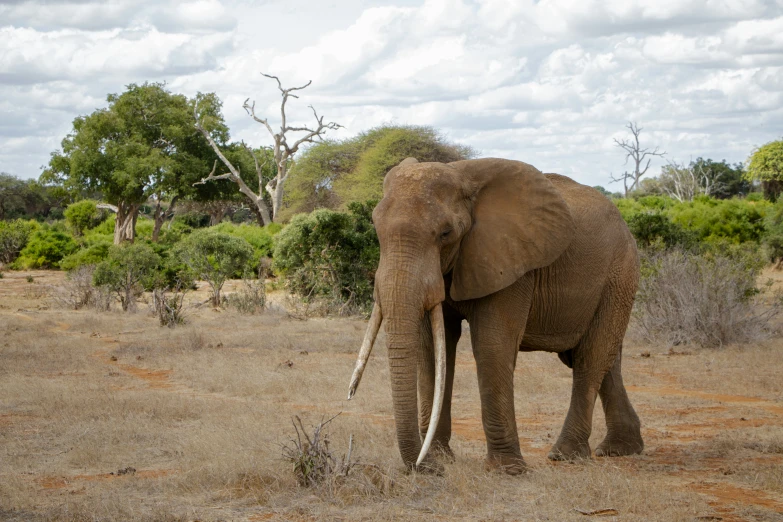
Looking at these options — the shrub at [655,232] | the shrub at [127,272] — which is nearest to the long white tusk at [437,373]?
the shrub at [655,232]

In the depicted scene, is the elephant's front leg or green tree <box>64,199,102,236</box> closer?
Result: the elephant's front leg

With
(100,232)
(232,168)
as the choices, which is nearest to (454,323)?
(232,168)

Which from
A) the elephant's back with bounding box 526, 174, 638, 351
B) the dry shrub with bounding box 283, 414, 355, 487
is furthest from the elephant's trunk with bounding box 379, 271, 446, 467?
the elephant's back with bounding box 526, 174, 638, 351

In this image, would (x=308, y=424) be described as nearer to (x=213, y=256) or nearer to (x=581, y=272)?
(x=581, y=272)

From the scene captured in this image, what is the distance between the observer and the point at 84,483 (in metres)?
6.68

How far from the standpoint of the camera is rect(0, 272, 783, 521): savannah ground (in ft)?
19.0

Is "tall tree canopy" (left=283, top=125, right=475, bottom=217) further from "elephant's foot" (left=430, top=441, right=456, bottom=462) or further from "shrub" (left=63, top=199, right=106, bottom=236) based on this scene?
"elephant's foot" (left=430, top=441, right=456, bottom=462)

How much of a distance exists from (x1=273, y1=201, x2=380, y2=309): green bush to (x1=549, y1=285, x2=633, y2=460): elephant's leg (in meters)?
11.9

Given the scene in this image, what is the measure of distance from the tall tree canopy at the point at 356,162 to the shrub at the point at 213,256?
1562cm

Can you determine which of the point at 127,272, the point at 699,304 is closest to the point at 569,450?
the point at 699,304

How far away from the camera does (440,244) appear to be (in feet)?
19.4

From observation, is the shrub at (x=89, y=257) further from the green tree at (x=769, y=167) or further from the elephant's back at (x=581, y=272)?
the green tree at (x=769, y=167)

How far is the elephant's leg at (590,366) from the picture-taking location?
23.6 ft

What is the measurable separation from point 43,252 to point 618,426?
27569 mm
